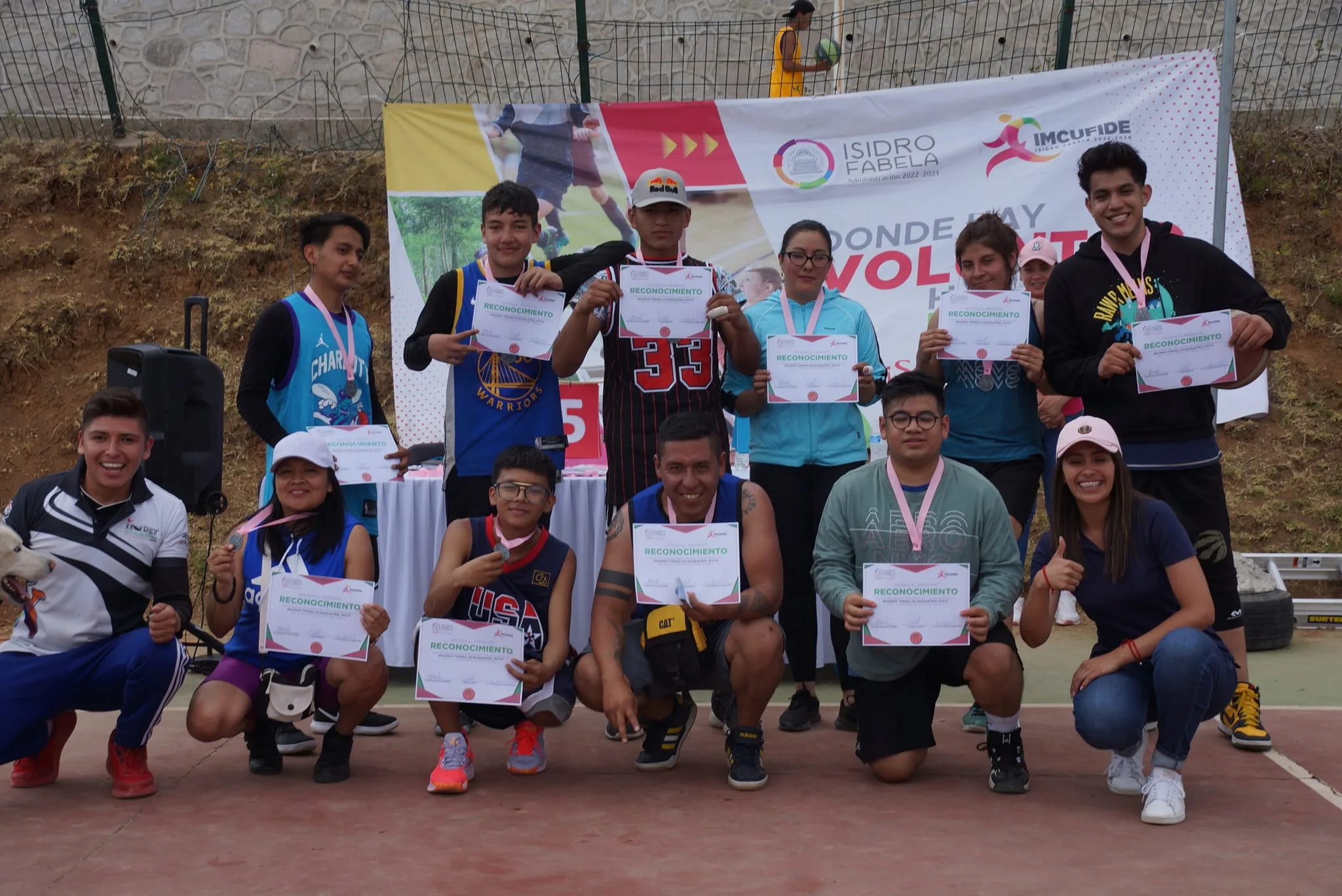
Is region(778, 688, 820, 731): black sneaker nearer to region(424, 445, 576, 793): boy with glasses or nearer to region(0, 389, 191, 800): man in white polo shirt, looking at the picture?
region(424, 445, 576, 793): boy with glasses

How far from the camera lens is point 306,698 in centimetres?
384

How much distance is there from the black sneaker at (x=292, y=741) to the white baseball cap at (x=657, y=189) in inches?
87.6

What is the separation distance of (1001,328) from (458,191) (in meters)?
4.49

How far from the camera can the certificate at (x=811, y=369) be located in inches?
168

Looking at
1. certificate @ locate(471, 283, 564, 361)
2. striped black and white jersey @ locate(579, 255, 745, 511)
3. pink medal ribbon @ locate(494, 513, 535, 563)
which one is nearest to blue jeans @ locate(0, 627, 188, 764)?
pink medal ribbon @ locate(494, 513, 535, 563)

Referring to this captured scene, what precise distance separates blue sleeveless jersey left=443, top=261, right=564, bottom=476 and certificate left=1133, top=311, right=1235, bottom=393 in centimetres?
200

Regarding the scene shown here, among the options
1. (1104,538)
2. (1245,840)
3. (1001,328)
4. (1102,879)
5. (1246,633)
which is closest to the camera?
(1102,879)

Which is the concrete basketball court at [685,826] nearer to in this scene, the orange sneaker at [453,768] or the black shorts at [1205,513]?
the orange sneaker at [453,768]

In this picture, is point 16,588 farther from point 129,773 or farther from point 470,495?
point 470,495

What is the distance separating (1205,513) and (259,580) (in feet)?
10.3

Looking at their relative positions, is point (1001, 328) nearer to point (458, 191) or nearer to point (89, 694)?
point (89, 694)

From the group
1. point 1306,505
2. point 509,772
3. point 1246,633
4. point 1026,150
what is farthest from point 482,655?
point 1306,505

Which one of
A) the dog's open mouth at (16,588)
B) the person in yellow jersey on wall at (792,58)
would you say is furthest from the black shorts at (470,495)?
the person in yellow jersey on wall at (792,58)

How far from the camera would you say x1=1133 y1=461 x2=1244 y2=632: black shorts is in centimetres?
397
